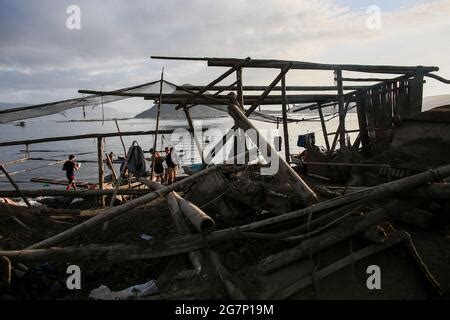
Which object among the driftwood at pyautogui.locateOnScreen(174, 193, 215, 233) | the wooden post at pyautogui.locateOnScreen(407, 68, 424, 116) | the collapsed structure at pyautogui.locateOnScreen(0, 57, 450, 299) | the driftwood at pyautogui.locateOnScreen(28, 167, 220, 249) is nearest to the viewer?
the collapsed structure at pyautogui.locateOnScreen(0, 57, 450, 299)

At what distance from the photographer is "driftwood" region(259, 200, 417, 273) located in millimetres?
3910

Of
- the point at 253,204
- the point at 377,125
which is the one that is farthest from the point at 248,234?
the point at 377,125

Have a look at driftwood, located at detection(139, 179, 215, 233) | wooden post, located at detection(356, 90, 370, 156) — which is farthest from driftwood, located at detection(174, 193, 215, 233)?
wooden post, located at detection(356, 90, 370, 156)

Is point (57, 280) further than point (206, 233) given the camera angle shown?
Yes

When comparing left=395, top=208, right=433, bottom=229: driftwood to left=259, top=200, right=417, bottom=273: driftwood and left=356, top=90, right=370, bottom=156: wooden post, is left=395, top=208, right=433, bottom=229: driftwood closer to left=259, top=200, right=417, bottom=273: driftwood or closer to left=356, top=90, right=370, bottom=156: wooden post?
left=259, top=200, right=417, bottom=273: driftwood

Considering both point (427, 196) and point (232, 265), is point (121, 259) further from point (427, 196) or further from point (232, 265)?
point (427, 196)

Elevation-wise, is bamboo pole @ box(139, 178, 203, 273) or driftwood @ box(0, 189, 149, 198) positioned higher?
bamboo pole @ box(139, 178, 203, 273)

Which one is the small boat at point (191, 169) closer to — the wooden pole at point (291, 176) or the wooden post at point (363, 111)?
the wooden pole at point (291, 176)

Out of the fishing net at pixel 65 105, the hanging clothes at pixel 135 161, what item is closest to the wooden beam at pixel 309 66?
the fishing net at pixel 65 105

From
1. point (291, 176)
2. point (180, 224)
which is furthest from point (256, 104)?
point (180, 224)

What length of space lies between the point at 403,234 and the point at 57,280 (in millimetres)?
4822

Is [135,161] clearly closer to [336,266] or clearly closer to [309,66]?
[309,66]

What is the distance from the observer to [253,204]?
579cm

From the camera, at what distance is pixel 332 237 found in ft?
13.2
